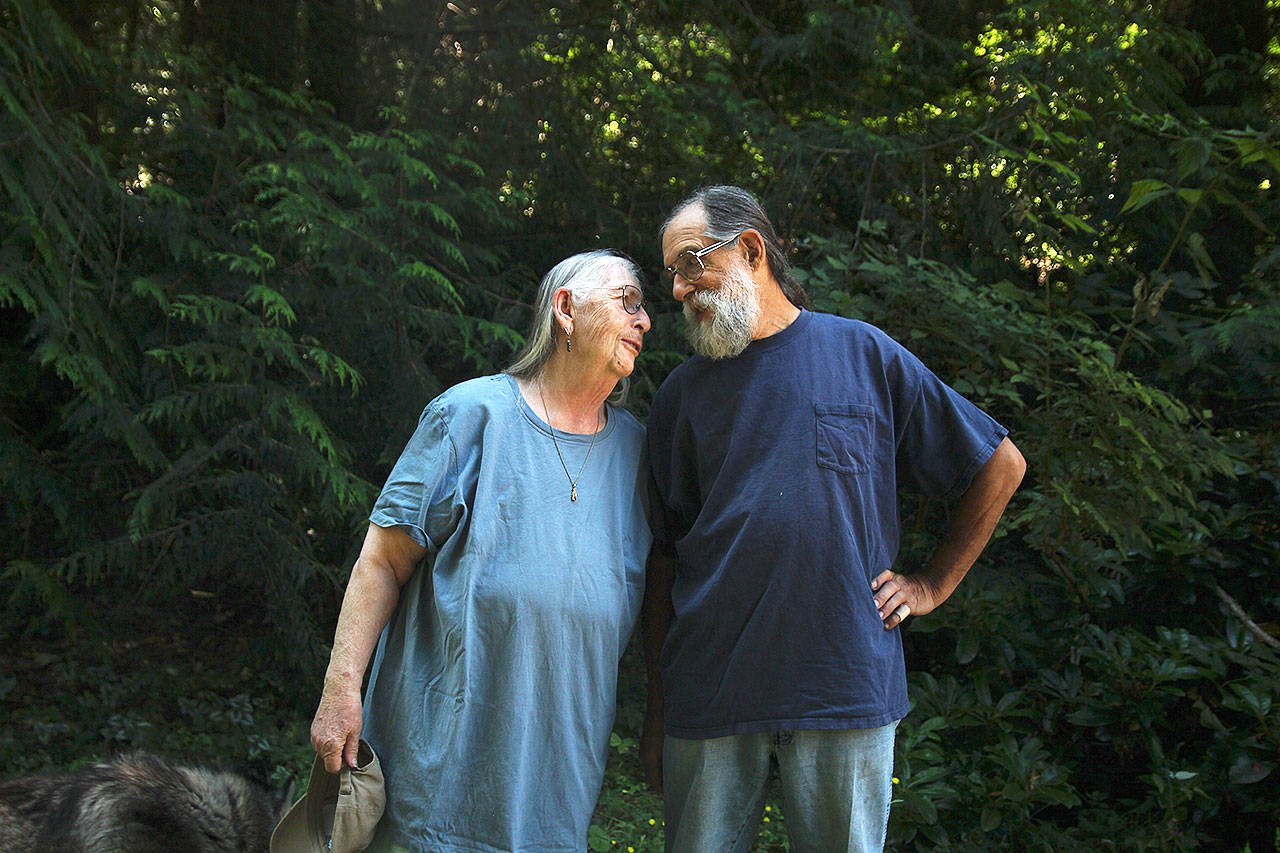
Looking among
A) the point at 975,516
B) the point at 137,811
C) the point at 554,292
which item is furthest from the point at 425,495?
the point at 137,811

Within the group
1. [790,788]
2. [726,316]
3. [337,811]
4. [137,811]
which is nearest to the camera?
[337,811]

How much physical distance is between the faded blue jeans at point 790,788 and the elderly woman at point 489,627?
0.70 ft

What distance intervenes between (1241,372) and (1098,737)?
1.65 meters

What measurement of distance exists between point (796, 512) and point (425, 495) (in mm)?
774

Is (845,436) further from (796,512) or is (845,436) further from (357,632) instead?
(357,632)

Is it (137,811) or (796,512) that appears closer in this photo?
(796,512)

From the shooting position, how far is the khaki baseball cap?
196 cm

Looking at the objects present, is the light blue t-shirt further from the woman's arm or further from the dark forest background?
the dark forest background

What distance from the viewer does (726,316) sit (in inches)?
85.4

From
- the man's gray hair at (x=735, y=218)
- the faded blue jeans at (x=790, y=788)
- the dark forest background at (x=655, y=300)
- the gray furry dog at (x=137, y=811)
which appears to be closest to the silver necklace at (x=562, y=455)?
the man's gray hair at (x=735, y=218)

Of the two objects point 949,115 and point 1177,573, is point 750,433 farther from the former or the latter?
point 949,115

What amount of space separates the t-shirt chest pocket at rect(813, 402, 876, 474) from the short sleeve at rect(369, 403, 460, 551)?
2.57 feet

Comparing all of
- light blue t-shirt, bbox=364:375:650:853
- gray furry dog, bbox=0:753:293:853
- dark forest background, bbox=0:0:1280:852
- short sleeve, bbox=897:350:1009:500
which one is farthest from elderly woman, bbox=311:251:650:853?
dark forest background, bbox=0:0:1280:852

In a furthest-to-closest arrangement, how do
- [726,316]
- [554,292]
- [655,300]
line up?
[655,300] → [554,292] → [726,316]
